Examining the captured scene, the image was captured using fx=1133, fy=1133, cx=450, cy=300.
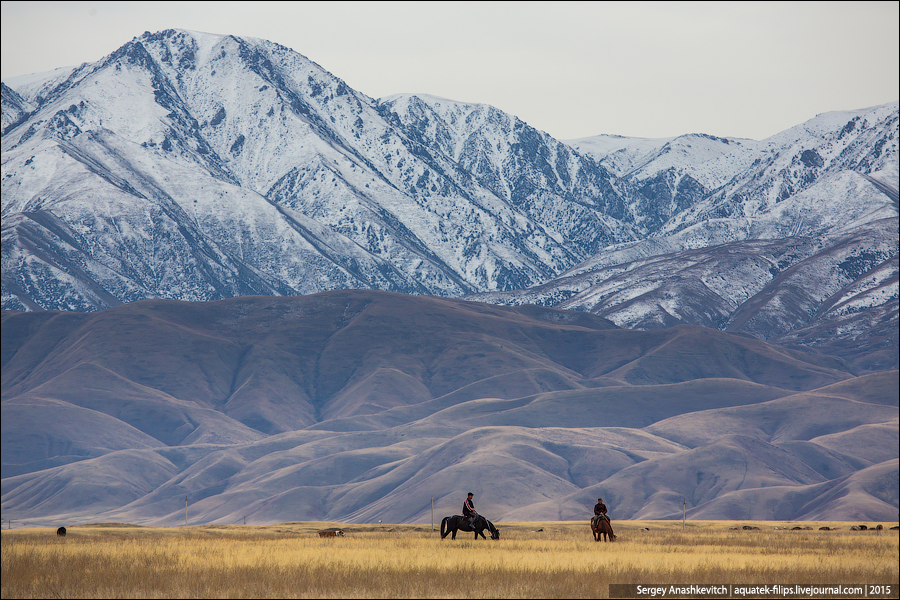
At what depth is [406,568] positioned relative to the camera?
39.1 meters

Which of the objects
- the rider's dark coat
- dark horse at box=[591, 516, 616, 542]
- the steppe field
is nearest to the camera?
the steppe field

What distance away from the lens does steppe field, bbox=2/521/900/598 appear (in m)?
34.4

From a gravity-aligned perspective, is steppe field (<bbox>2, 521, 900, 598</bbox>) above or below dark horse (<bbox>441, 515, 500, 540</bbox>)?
below

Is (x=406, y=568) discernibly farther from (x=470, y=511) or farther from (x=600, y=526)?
(x=600, y=526)

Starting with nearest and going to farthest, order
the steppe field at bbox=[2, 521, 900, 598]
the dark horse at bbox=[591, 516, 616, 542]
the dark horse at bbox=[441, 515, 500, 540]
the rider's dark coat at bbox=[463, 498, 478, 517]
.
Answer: the steppe field at bbox=[2, 521, 900, 598], the rider's dark coat at bbox=[463, 498, 478, 517], the dark horse at bbox=[441, 515, 500, 540], the dark horse at bbox=[591, 516, 616, 542]

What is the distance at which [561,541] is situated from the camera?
55.5 m

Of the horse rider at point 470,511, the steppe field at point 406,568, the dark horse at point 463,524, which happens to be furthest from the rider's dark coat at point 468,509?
the steppe field at point 406,568

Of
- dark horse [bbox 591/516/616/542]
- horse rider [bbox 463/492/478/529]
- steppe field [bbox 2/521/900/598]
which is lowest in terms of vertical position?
steppe field [bbox 2/521/900/598]

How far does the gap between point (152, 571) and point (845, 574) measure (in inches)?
943

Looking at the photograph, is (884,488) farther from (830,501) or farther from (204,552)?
(204,552)

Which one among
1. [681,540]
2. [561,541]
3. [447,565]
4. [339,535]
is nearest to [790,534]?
[681,540]

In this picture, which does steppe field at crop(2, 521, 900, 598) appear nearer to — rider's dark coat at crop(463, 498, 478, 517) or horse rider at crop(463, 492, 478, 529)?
horse rider at crop(463, 492, 478, 529)

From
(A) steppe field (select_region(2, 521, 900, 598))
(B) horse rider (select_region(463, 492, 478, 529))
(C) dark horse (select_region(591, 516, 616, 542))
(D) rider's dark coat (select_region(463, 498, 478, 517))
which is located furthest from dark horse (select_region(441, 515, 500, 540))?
(C) dark horse (select_region(591, 516, 616, 542))

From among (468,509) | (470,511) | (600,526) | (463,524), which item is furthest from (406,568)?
(600,526)
